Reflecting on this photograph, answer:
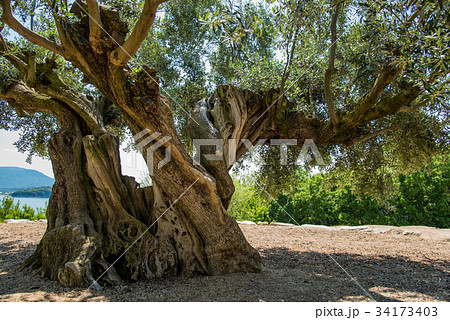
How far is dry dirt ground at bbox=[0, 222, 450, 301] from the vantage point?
3.93 meters

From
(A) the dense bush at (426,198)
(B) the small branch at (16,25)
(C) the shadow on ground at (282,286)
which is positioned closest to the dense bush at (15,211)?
(C) the shadow on ground at (282,286)

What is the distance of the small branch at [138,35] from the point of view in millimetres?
3717

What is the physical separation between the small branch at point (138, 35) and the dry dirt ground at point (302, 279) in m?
3.03

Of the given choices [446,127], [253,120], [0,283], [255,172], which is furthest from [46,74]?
[446,127]

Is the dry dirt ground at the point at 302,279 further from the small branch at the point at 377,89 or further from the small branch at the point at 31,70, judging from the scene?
the small branch at the point at 31,70

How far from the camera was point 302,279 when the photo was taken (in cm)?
479

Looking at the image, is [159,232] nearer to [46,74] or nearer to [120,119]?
[46,74]

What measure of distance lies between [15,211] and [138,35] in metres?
11.7

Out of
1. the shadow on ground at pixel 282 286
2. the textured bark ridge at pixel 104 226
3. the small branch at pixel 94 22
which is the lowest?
the shadow on ground at pixel 282 286

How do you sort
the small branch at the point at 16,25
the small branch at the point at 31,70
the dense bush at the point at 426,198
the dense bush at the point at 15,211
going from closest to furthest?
the small branch at the point at 16,25 < the small branch at the point at 31,70 < the dense bush at the point at 15,211 < the dense bush at the point at 426,198

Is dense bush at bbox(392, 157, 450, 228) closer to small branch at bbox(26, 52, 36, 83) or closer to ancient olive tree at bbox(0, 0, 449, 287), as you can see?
ancient olive tree at bbox(0, 0, 449, 287)

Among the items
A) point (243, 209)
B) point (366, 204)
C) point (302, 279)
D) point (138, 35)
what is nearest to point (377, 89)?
point (302, 279)

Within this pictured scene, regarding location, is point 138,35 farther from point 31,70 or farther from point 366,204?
point 366,204

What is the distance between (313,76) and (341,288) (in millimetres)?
4821
